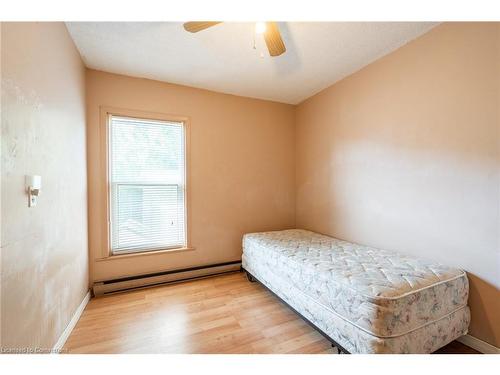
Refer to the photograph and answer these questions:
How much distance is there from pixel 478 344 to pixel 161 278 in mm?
2975

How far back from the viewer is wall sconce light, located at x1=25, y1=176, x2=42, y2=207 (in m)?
1.19

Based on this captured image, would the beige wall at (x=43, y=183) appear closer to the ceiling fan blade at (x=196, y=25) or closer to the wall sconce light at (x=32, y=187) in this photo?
the wall sconce light at (x=32, y=187)

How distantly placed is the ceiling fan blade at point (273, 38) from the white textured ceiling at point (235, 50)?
250 millimetres

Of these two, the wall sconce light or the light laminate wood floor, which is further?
the light laminate wood floor

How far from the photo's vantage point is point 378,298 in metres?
1.27

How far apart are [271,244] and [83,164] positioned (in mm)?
2166

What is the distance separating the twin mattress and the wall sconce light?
74.4 inches

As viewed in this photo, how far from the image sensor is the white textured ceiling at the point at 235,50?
1814 mm

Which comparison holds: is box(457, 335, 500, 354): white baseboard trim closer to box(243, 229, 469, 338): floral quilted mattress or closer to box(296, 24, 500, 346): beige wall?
box(296, 24, 500, 346): beige wall

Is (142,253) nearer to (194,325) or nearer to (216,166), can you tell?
(194,325)

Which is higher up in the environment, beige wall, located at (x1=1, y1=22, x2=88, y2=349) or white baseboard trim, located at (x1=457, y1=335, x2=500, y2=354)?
beige wall, located at (x1=1, y1=22, x2=88, y2=349)

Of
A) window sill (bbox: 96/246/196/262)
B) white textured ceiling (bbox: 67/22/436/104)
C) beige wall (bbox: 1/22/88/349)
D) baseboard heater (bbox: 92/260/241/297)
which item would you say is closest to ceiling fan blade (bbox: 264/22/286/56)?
white textured ceiling (bbox: 67/22/436/104)
